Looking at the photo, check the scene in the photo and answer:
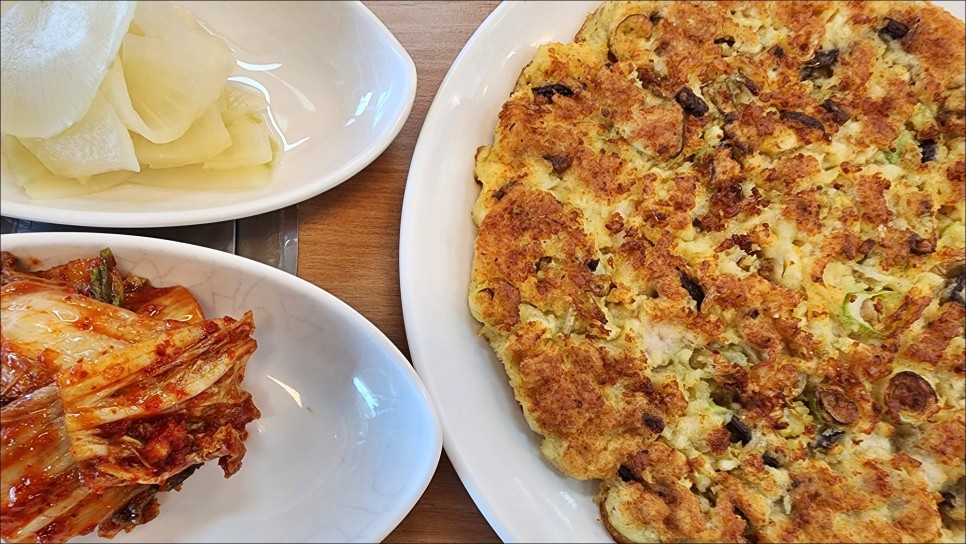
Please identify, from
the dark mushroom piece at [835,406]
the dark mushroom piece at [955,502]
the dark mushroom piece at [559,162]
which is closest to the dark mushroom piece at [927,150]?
the dark mushroom piece at [835,406]

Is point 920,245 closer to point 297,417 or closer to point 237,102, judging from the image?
point 297,417

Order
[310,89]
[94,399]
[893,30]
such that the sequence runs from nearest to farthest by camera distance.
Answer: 1. [94,399]
2. [893,30]
3. [310,89]

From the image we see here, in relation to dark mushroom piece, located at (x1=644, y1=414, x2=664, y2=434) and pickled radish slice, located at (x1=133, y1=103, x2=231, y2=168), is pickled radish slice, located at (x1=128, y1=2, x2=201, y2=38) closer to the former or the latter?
pickled radish slice, located at (x1=133, y1=103, x2=231, y2=168)

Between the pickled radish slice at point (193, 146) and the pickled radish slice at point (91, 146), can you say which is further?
the pickled radish slice at point (193, 146)

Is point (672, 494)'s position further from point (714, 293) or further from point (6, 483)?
point (6, 483)

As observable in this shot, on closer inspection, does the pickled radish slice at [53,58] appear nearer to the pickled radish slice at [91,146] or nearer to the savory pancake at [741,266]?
the pickled radish slice at [91,146]

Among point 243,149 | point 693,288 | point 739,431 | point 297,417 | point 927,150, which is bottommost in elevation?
point 297,417

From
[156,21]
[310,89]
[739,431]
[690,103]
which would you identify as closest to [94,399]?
[156,21]
